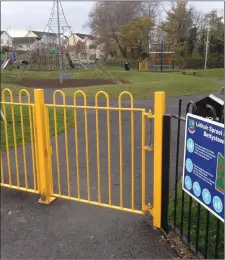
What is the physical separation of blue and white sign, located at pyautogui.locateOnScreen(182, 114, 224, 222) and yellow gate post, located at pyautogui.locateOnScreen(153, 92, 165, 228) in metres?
0.43

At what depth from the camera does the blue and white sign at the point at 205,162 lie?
2248mm

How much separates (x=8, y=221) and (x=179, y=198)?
1.99m

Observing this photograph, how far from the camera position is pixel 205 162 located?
2.41 meters

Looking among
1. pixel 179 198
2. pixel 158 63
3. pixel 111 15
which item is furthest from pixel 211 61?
pixel 179 198

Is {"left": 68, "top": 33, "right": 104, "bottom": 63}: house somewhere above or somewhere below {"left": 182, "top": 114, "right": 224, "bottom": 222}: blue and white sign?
above

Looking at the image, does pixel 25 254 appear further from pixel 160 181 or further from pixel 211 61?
pixel 211 61

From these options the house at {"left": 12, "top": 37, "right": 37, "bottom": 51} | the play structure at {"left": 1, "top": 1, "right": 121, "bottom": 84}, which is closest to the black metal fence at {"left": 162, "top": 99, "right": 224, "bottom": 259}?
the play structure at {"left": 1, "top": 1, "right": 121, "bottom": 84}

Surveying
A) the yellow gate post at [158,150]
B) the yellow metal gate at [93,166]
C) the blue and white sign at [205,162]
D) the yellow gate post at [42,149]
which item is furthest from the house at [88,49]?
the blue and white sign at [205,162]

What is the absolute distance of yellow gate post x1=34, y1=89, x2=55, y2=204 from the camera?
3.68 m

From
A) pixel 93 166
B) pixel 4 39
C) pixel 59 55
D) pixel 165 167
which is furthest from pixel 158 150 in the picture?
pixel 4 39

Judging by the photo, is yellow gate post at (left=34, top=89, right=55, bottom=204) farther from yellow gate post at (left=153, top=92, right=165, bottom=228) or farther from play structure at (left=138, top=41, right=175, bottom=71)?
play structure at (left=138, top=41, right=175, bottom=71)

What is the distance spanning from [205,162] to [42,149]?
80.4 inches

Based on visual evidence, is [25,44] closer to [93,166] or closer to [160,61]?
[160,61]

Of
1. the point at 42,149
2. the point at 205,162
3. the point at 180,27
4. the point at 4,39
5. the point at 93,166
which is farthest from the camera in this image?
the point at 4,39
